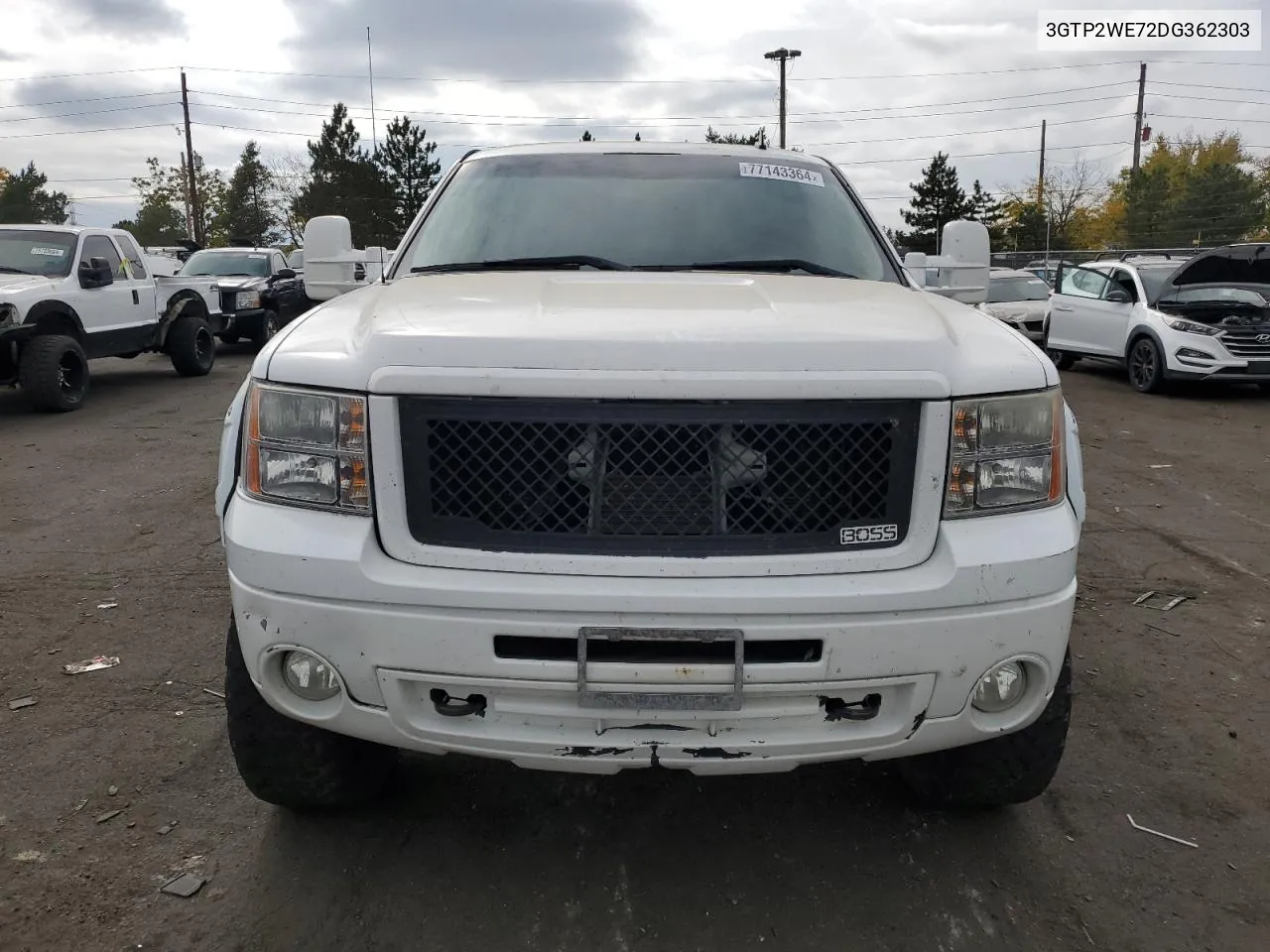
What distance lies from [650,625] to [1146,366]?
38.3 ft

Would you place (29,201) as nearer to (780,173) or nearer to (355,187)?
(355,187)

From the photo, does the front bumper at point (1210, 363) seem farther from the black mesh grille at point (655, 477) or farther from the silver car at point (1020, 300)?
the black mesh grille at point (655, 477)

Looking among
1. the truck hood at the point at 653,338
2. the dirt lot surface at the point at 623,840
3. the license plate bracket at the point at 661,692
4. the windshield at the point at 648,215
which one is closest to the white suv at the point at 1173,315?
the dirt lot surface at the point at 623,840

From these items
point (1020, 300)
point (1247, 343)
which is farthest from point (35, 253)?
point (1020, 300)

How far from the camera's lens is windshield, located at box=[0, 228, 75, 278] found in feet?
34.2

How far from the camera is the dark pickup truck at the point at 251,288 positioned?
16.0 m

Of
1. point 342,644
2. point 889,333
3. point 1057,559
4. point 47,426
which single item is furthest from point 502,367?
point 47,426

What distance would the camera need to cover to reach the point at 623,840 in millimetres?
2668

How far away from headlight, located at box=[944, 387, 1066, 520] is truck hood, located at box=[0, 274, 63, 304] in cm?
1013

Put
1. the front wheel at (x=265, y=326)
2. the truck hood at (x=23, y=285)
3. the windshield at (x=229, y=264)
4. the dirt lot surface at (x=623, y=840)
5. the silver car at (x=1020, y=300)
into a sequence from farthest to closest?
the windshield at (x=229, y=264) < the front wheel at (x=265, y=326) < the silver car at (x=1020, y=300) < the truck hood at (x=23, y=285) < the dirt lot surface at (x=623, y=840)

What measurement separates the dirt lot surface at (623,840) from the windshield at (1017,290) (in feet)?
43.7

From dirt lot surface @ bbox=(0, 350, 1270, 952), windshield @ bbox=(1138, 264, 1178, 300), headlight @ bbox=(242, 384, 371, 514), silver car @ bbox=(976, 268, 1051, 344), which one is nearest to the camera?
headlight @ bbox=(242, 384, 371, 514)

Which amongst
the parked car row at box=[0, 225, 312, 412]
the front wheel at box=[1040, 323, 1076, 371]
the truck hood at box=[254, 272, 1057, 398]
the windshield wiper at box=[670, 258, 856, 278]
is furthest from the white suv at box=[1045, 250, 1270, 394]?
the parked car row at box=[0, 225, 312, 412]

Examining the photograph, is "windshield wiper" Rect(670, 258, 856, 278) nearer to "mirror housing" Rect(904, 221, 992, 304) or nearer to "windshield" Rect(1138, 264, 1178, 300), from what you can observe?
"mirror housing" Rect(904, 221, 992, 304)
